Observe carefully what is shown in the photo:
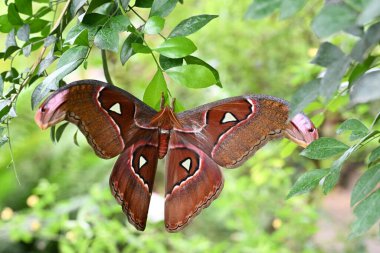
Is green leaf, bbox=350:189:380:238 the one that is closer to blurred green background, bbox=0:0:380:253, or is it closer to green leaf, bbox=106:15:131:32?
green leaf, bbox=106:15:131:32

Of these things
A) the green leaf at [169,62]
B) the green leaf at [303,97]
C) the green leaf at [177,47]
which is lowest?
the green leaf at [169,62]

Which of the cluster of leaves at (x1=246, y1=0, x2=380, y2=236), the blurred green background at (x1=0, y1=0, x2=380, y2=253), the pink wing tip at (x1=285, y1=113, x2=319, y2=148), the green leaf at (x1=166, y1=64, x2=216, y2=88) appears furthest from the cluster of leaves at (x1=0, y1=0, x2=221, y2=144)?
the blurred green background at (x1=0, y1=0, x2=380, y2=253)

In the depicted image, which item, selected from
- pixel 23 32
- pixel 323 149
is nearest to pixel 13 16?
pixel 23 32

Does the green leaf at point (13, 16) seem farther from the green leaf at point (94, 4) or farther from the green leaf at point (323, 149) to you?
the green leaf at point (323, 149)

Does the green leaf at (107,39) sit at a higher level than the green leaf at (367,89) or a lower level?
lower

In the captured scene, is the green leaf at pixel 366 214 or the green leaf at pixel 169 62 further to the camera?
the green leaf at pixel 169 62

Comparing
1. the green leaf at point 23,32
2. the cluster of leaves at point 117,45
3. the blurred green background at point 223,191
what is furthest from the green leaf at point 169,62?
the blurred green background at point 223,191

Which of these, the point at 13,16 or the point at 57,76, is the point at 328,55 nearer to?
the point at 57,76
